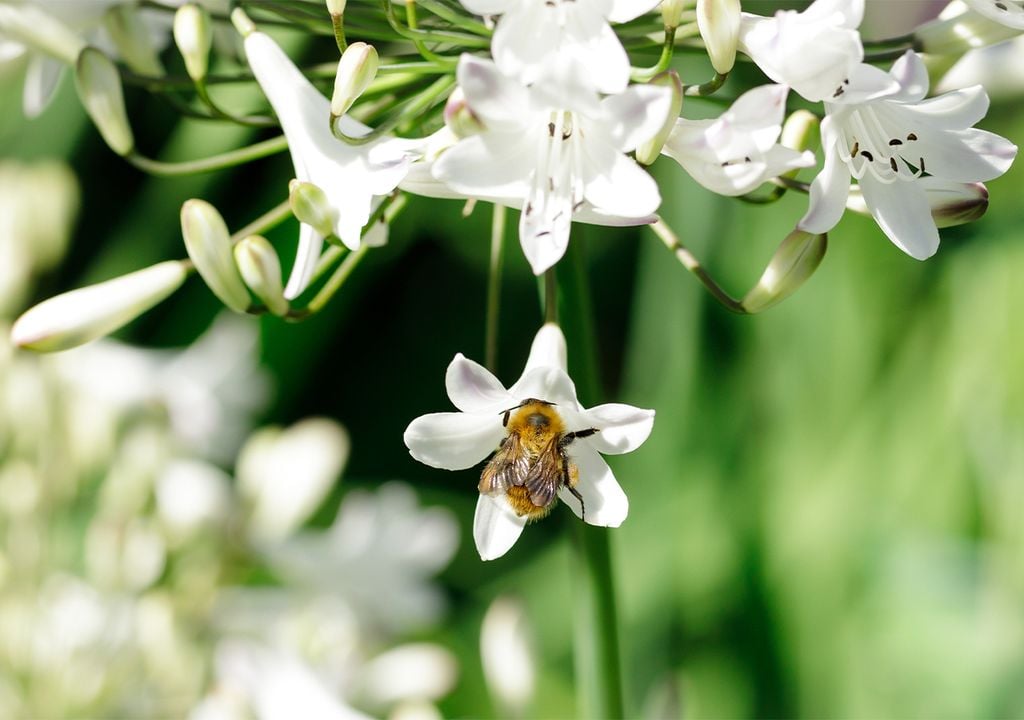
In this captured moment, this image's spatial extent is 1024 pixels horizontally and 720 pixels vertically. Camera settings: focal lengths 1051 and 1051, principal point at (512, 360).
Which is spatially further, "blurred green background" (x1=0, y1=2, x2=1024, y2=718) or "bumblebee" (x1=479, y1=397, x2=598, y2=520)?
"blurred green background" (x1=0, y1=2, x2=1024, y2=718)

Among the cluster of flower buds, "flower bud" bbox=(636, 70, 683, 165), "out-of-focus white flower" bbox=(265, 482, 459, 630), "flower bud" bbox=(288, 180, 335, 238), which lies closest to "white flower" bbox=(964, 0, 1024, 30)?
the cluster of flower buds

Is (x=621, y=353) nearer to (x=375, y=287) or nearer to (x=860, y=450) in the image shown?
(x=375, y=287)

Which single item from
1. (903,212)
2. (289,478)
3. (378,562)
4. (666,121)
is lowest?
(378,562)

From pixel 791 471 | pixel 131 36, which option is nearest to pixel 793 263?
pixel 131 36

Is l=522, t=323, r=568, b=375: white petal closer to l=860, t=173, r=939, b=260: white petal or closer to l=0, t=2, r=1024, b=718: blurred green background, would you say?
l=860, t=173, r=939, b=260: white petal

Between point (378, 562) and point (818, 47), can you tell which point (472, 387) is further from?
point (378, 562)

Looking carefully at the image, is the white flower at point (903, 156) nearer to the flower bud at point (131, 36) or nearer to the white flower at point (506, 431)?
the white flower at point (506, 431)
